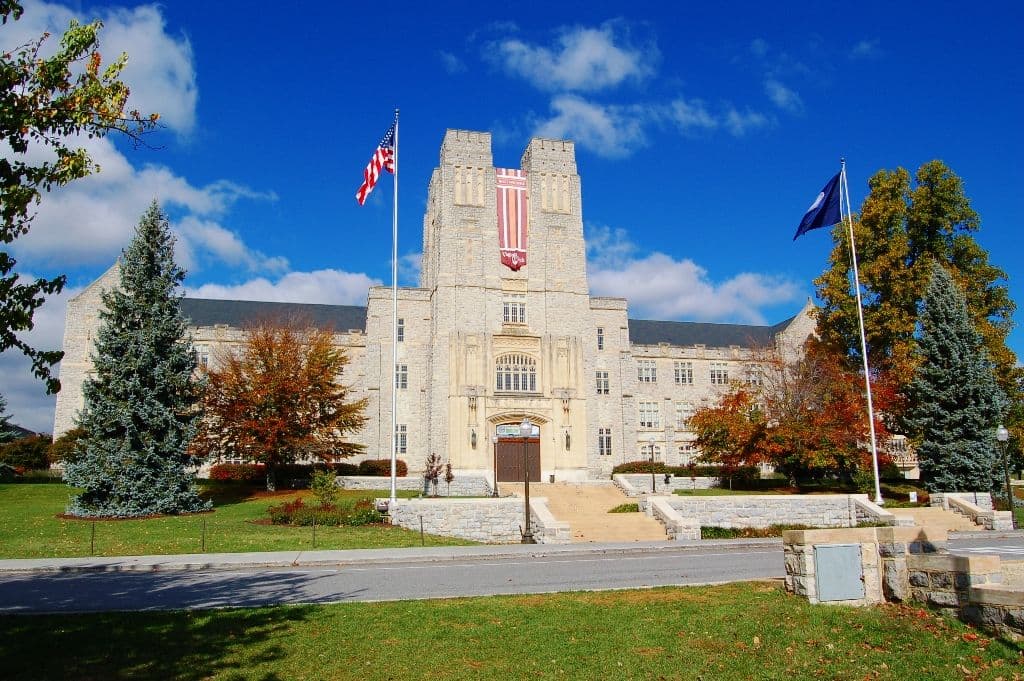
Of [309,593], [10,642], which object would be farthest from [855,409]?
[10,642]

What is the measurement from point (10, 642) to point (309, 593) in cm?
495

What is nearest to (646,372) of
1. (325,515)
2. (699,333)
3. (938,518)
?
(699,333)

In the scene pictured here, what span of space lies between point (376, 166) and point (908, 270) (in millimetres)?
30955

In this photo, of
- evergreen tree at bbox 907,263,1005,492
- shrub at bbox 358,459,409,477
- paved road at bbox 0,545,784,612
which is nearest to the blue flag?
evergreen tree at bbox 907,263,1005,492

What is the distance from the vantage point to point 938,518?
2986 centimetres

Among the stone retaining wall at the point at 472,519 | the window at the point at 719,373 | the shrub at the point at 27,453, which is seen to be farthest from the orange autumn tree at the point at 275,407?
the window at the point at 719,373

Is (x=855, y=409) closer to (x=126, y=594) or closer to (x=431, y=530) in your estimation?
(x=431, y=530)

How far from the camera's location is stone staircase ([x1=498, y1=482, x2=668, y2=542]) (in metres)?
27.4

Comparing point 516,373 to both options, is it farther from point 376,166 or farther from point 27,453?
point 27,453

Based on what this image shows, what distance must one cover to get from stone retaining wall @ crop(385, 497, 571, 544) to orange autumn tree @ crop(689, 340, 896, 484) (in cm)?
1674

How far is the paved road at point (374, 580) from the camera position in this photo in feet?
42.3

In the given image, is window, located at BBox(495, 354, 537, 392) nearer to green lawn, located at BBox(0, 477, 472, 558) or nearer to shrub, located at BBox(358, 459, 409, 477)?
shrub, located at BBox(358, 459, 409, 477)

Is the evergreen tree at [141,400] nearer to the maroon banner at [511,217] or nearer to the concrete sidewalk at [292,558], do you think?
the concrete sidewalk at [292,558]

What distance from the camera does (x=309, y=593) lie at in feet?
44.3
